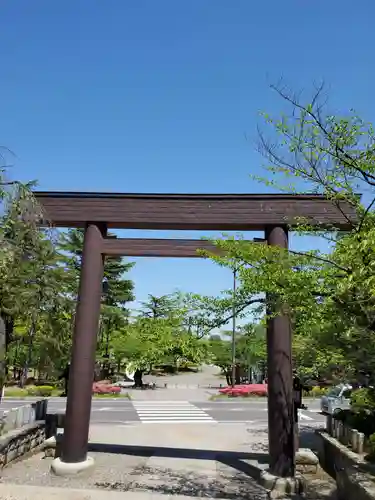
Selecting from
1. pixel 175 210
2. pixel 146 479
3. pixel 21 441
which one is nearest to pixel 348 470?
pixel 146 479

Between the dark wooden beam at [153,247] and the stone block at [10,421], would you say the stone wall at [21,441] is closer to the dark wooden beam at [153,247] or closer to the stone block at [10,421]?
the stone block at [10,421]

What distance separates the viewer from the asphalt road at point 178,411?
17531mm

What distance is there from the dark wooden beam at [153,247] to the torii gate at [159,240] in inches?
0.8

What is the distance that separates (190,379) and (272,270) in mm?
42215

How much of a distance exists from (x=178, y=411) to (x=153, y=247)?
47.3 feet

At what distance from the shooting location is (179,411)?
20.6m

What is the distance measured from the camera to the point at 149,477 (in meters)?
7.97

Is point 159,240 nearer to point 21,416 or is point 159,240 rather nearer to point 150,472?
point 150,472

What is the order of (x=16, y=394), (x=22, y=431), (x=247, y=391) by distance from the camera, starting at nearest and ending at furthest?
1. (x=22, y=431)
2. (x=16, y=394)
3. (x=247, y=391)

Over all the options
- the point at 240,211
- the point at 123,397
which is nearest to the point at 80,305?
the point at 240,211

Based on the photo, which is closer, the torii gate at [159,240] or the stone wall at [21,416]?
the torii gate at [159,240]

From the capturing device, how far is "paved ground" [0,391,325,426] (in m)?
17.7

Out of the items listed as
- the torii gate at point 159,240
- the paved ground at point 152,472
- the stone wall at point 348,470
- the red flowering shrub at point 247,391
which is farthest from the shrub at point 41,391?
the stone wall at point 348,470

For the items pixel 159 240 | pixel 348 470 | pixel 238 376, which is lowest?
pixel 238 376
